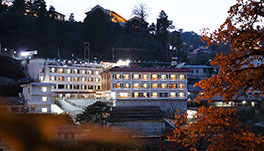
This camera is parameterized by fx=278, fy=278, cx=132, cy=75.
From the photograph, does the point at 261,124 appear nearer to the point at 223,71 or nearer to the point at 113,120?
the point at 113,120

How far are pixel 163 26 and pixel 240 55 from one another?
3892 inches

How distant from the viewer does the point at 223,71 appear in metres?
8.12

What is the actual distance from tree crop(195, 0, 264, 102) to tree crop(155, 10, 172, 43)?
96438 mm

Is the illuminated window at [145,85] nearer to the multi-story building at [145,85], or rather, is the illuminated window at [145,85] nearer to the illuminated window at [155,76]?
the multi-story building at [145,85]

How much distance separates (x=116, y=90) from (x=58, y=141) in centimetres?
2157

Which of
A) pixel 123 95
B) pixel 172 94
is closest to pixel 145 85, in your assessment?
pixel 123 95

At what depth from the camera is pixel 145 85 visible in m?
56.9

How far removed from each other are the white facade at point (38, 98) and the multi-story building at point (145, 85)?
1414cm

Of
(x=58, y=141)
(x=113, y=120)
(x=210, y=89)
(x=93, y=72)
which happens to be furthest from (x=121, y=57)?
(x=210, y=89)

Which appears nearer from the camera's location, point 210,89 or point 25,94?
point 210,89

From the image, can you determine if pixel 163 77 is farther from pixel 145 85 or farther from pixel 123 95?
pixel 123 95

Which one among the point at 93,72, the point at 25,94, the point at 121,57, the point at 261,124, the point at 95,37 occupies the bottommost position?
the point at 261,124

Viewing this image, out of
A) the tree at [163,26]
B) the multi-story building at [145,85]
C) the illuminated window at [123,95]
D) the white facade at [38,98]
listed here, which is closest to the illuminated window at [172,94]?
the multi-story building at [145,85]

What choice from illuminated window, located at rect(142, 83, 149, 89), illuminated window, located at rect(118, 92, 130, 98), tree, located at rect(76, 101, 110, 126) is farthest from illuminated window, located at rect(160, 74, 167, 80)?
tree, located at rect(76, 101, 110, 126)
